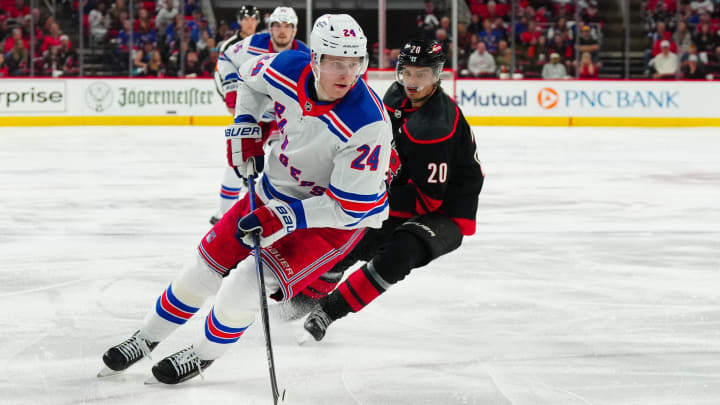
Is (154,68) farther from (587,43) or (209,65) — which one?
(587,43)

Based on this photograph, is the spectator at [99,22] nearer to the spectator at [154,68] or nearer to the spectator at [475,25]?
the spectator at [154,68]

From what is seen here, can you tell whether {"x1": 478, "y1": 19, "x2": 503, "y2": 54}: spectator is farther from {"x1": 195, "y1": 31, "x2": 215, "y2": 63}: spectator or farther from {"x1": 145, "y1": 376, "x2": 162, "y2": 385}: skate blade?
{"x1": 145, "y1": 376, "x2": 162, "y2": 385}: skate blade

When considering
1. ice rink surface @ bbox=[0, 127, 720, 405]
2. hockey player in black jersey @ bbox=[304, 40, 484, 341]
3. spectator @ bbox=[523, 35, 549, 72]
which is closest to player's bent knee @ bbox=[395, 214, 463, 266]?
hockey player in black jersey @ bbox=[304, 40, 484, 341]

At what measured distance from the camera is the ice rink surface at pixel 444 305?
8.95 feet

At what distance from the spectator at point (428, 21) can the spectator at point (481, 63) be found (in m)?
0.81

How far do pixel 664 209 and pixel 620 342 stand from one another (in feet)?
10.1

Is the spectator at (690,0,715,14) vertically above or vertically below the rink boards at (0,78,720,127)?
above

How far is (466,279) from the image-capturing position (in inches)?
162

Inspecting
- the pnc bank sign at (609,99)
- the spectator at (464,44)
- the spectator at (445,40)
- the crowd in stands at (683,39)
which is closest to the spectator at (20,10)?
the spectator at (445,40)

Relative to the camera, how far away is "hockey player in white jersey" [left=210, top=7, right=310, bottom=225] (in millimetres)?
5332

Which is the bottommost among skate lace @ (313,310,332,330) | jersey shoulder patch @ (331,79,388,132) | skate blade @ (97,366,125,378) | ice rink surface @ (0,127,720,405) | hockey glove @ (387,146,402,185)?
ice rink surface @ (0,127,720,405)

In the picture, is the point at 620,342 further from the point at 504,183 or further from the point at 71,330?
the point at 504,183

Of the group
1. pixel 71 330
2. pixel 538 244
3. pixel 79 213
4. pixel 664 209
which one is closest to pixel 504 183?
pixel 664 209

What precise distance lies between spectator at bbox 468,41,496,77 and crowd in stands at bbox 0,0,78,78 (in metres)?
5.19
